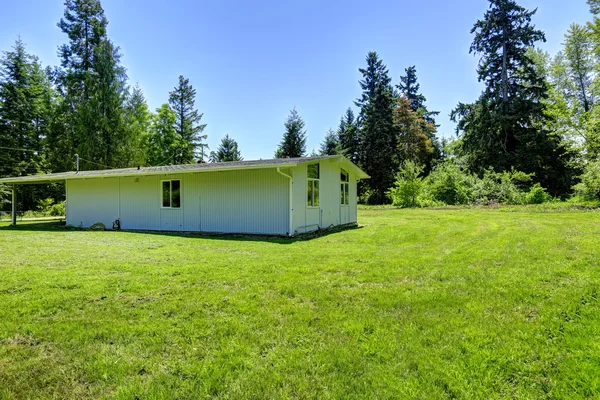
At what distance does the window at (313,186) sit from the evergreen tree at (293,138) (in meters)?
19.5

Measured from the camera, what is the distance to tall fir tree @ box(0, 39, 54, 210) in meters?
24.9

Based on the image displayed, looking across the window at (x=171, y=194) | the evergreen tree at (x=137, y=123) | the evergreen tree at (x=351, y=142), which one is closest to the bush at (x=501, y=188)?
the evergreen tree at (x=351, y=142)

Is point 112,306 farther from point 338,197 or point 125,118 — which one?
point 125,118

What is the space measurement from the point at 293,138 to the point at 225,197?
20.5m

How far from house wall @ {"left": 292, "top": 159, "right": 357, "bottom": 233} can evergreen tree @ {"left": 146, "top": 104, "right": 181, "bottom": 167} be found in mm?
23616

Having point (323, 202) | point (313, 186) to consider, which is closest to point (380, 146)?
point (323, 202)

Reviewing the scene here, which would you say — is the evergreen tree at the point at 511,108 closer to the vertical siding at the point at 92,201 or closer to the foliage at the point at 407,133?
the foliage at the point at 407,133

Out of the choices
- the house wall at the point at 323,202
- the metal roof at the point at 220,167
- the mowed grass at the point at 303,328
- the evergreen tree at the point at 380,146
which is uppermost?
the evergreen tree at the point at 380,146

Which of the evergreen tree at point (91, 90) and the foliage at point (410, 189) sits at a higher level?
the evergreen tree at point (91, 90)

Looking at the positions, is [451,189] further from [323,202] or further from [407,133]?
[323,202]

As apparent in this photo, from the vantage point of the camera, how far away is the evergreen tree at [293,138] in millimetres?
30766

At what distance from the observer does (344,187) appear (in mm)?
13883

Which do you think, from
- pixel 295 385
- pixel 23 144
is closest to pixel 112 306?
pixel 295 385

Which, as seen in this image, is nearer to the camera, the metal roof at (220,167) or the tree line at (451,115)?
the metal roof at (220,167)
